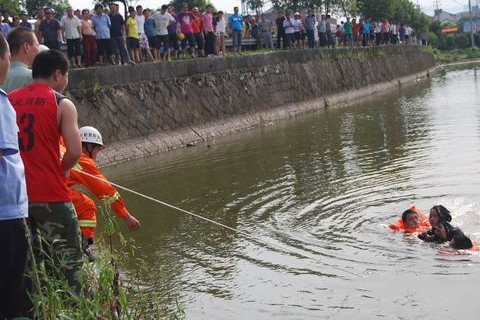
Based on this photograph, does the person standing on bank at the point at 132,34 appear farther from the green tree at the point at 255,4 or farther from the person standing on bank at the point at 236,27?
the green tree at the point at 255,4

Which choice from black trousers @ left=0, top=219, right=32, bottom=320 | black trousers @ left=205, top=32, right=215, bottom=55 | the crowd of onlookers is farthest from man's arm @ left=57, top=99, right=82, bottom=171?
black trousers @ left=205, top=32, right=215, bottom=55

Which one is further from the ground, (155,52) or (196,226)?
(155,52)

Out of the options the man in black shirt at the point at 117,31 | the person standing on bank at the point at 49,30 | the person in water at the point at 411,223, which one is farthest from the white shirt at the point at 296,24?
the person in water at the point at 411,223

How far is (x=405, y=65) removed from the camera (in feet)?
176

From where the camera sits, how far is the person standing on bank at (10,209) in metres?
4.50

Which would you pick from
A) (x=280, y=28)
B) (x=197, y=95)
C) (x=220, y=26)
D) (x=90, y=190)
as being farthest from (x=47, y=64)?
(x=280, y=28)

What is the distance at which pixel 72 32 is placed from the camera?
20.0 metres

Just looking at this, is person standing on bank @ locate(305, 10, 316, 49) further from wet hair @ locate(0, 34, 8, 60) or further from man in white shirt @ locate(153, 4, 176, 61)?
wet hair @ locate(0, 34, 8, 60)

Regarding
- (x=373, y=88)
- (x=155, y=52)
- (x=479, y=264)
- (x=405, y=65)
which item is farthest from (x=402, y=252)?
(x=405, y=65)

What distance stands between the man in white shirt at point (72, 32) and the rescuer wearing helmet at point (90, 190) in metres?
14.1

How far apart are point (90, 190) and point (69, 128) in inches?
41.7

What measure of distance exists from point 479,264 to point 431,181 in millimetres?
5352

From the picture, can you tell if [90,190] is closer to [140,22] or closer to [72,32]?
[72,32]

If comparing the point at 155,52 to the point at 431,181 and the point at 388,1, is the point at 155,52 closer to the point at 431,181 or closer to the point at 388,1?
the point at 431,181
